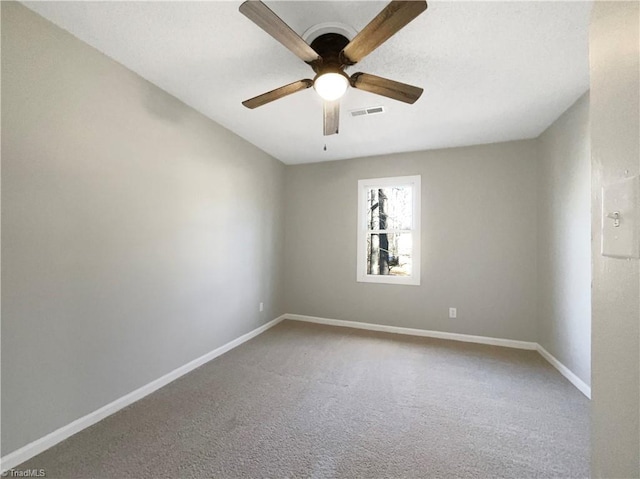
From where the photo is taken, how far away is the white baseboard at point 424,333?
3266 mm

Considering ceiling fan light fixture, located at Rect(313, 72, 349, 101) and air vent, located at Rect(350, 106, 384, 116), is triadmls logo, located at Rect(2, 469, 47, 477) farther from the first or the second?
air vent, located at Rect(350, 106, 384, 116)

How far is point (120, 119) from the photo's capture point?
79.0 inches

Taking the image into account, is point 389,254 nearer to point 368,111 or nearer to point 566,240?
point 566,240

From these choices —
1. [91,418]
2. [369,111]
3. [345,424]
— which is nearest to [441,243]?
[369,111]

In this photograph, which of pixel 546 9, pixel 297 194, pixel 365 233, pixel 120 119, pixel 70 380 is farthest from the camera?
pixel 297 194

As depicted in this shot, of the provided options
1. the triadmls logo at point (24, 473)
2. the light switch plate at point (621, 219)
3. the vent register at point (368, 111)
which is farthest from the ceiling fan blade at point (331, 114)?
the triadmls logo at point (24, 473)

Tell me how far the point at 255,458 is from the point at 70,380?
4.20 feet

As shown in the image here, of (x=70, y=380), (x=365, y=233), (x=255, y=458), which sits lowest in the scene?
(x=255, y=458)

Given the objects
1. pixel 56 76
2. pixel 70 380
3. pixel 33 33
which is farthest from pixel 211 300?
pixel 33 33

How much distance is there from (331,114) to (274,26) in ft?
2.65

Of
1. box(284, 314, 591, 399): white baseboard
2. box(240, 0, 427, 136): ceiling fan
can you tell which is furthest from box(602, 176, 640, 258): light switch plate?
box(284, 314, 591, 399): white baseboard

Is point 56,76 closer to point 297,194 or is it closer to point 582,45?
point 297,194

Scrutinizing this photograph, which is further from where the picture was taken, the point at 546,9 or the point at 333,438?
the point at 333,438

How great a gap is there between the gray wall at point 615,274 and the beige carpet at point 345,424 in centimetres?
134
